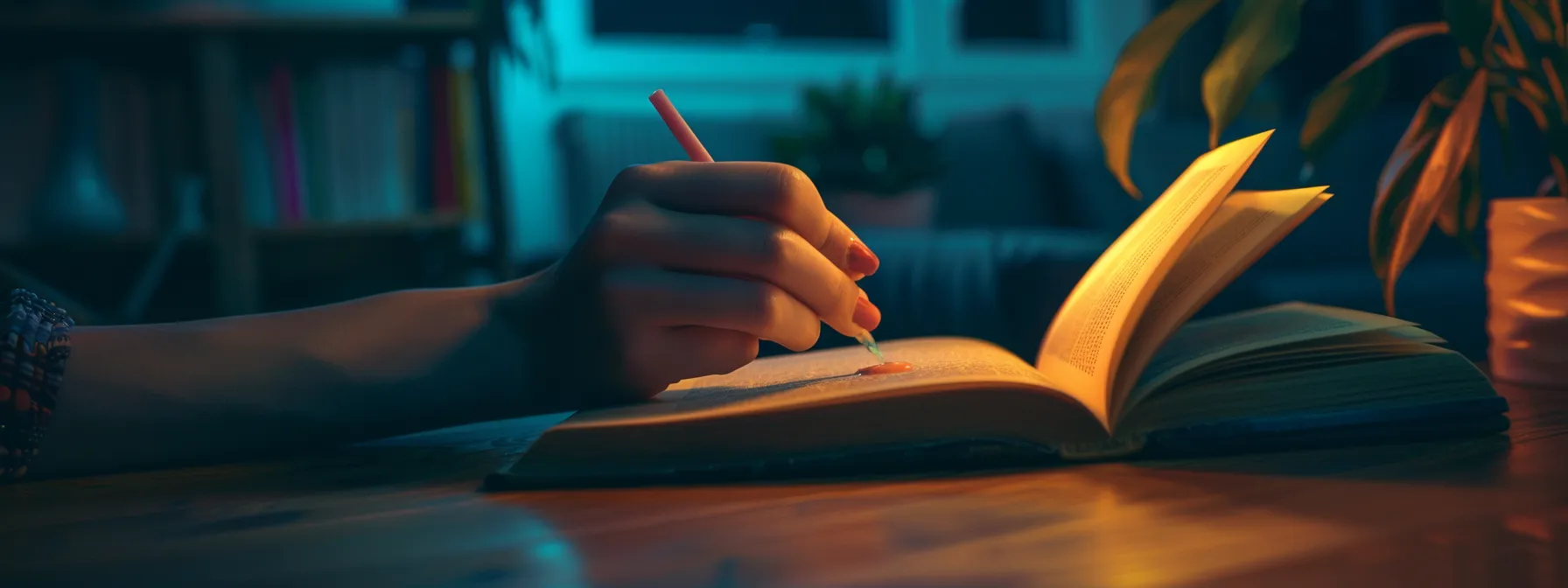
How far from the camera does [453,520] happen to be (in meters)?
0.41

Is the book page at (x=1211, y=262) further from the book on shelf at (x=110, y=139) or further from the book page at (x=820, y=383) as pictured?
the book on shelf at (x=110, y=139)

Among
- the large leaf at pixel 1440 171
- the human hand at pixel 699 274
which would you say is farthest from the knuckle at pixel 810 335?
the large leaf at pixel 1440 171

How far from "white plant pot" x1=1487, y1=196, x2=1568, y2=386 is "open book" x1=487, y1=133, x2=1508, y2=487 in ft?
0.57

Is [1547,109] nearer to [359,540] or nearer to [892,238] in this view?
[359,540]

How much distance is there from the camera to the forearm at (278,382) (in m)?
0.55

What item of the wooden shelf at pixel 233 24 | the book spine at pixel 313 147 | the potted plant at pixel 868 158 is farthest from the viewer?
the potted plant at pixel 868 158

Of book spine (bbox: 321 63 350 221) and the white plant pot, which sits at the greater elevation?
book spine (bbox: 321 63 350 221)

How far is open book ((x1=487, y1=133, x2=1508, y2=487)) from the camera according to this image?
469 mm

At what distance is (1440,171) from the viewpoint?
2.11 ft

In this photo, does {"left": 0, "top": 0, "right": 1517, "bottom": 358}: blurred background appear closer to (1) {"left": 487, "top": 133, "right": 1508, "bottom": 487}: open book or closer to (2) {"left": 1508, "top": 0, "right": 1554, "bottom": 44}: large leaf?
(2) {"left": 1508, "top": 0, "right": 1554, "bottom": 44}: large leaf

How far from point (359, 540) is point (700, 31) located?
2739 millimetres

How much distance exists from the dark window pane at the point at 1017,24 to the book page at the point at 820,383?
2.85 meters

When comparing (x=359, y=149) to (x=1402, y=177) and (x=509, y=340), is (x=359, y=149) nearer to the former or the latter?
(x=509, y=340)

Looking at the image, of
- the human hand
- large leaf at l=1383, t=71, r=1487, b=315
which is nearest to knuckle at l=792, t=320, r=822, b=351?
the human hand
